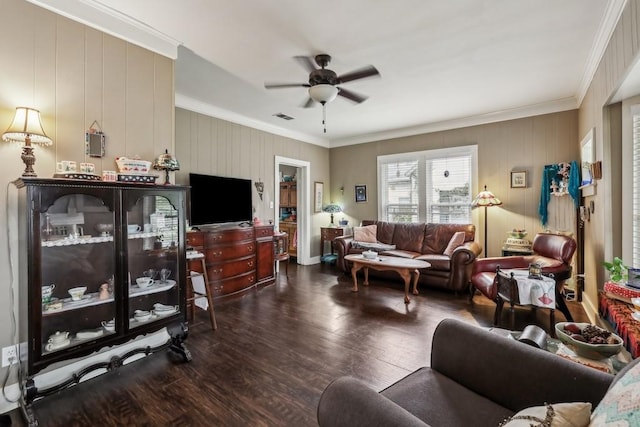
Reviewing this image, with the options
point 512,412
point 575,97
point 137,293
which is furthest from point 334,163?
point 512,412

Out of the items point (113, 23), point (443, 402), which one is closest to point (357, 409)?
point (443, 402)

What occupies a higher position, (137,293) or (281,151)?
(281,151)

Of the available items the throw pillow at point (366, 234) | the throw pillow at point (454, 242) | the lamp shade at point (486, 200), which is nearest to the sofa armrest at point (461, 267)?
the throw pillow at point (454, 242)

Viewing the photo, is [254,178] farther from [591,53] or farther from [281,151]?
[591,53]

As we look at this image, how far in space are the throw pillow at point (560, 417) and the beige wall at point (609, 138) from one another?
230cm

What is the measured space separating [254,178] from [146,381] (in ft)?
11.7

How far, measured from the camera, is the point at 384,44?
276cm

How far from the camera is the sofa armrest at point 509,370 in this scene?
1.09 metres

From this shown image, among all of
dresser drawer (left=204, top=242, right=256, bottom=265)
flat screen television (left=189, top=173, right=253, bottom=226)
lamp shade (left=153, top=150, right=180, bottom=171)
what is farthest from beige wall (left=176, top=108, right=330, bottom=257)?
lamp shade (left=153, top=150, right=180, bottom=171)

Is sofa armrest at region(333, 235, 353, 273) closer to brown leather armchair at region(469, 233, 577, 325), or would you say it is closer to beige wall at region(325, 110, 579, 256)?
brown leather armchair at region(469, 233, 577, 325)

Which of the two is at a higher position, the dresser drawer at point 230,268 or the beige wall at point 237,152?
the beige wall at point 237,152

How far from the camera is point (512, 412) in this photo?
1.21 m

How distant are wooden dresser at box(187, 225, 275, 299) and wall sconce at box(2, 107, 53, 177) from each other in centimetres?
190

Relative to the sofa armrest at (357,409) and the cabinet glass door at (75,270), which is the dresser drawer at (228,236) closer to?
the cabinet glass door at (75,270)
